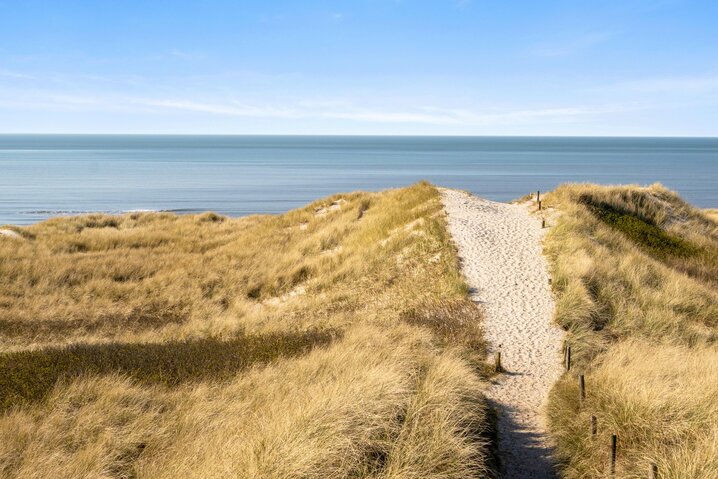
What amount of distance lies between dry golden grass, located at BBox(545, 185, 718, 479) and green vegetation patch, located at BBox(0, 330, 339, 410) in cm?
580

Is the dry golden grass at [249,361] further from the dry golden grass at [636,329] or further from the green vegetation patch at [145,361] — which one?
the dry golden grass at [636,329]

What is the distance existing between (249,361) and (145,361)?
208 centimetres

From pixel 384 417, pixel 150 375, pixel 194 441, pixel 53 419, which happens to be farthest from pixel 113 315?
pixel 384 417

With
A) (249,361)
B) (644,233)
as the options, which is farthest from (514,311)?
(644,233)

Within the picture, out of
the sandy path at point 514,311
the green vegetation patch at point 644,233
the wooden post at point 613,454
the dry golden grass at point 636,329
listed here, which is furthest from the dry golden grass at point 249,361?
the green vegetation patch at point 644,233

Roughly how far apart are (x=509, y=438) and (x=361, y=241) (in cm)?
1775

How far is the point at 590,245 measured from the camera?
862 inches

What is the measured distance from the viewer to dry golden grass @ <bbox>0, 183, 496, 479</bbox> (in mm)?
7133

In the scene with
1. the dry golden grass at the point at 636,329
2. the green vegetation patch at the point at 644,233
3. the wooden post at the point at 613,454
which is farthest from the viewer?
the green vegetation patch at the point at 644,233

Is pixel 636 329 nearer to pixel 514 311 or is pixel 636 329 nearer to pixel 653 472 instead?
pixel 514 311

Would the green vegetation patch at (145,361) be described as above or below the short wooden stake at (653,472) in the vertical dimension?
below

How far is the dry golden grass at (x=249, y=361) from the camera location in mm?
7133

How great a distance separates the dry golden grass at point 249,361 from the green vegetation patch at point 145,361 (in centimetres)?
5

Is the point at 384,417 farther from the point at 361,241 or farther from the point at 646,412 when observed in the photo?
the point at 361,241
